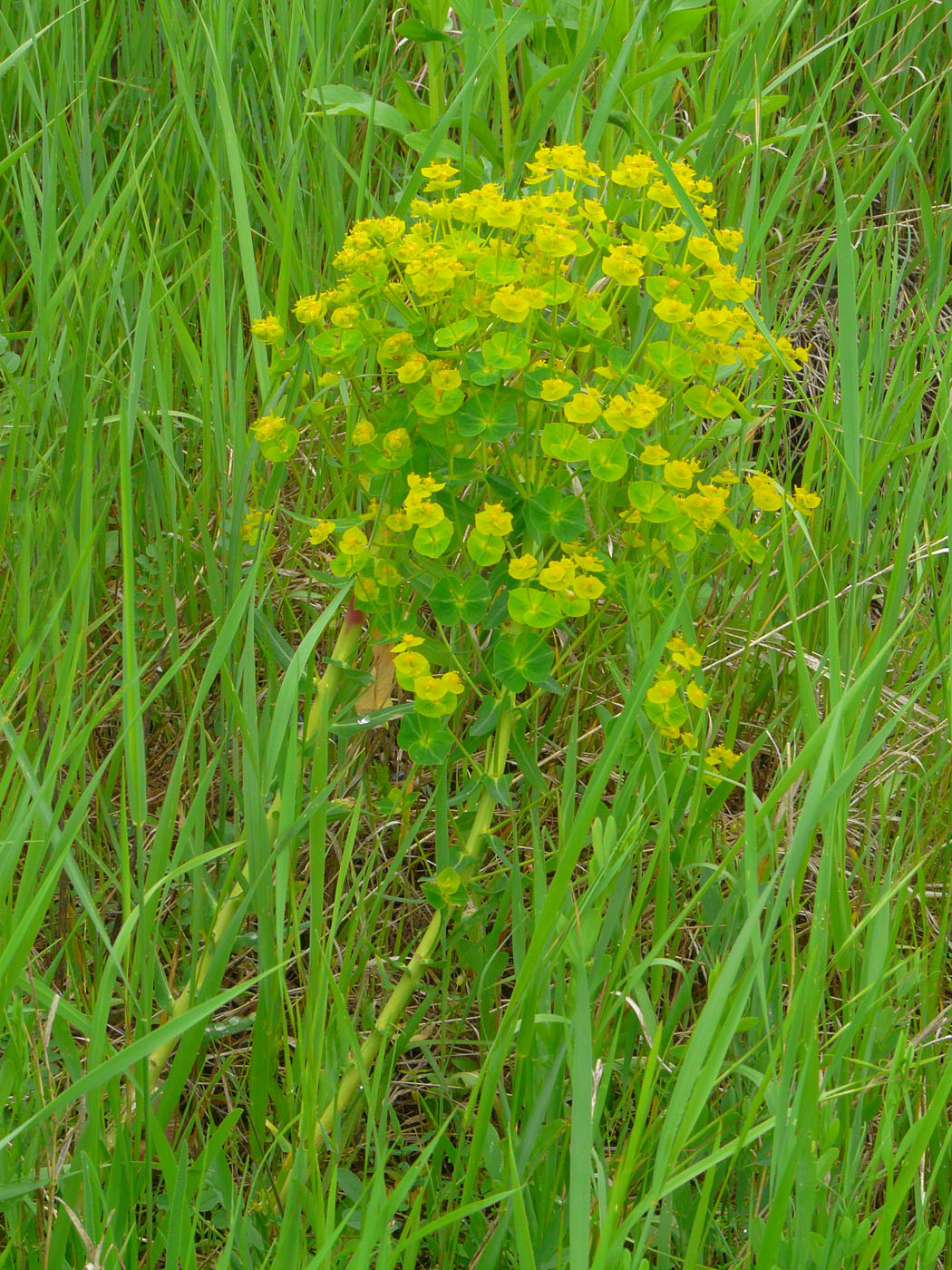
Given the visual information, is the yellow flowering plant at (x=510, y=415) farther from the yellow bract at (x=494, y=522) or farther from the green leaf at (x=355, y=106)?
the green leaf at (x=355, y=106)

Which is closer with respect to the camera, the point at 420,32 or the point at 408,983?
the point at 408,983

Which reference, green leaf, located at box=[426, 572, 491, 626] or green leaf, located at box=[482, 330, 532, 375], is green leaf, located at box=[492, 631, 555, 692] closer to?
green leaf, located at box=[426, 572, 491, 626]

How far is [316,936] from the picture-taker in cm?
114

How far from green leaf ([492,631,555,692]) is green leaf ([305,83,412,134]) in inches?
29.4

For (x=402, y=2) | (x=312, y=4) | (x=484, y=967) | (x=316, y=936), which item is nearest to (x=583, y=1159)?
(x=316, y=936)

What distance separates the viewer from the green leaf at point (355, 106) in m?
1.67

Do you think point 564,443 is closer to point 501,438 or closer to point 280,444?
point 501,438

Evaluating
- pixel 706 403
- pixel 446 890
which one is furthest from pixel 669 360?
pixel 446 890

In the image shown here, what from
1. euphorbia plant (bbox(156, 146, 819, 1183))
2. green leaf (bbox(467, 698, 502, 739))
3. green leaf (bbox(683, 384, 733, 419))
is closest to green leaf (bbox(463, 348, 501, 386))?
euphorbia plant (bbox(156, 146, 819, 1183))

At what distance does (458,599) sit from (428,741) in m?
0.15

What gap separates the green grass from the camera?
109 centimetres

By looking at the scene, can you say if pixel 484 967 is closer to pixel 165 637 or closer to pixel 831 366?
pixel 165 637

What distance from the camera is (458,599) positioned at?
1.34m

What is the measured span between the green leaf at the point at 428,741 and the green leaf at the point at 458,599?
11 centimetres
